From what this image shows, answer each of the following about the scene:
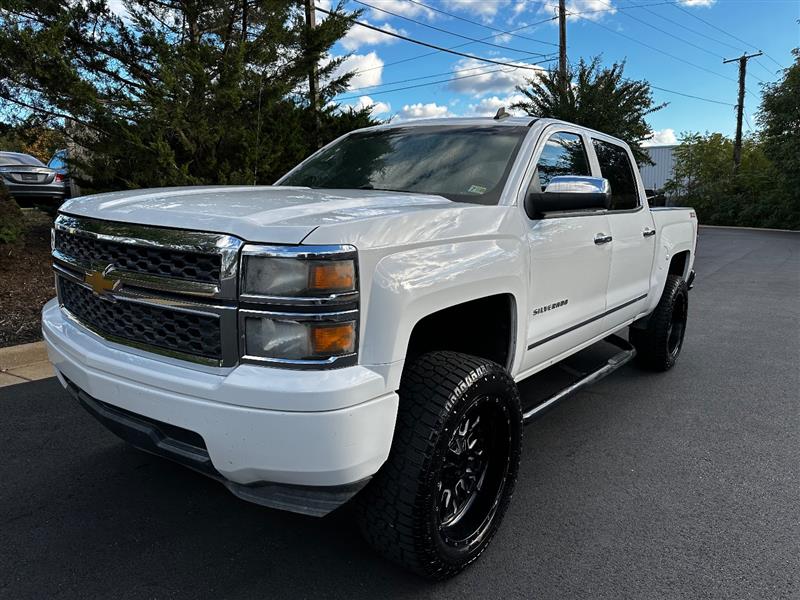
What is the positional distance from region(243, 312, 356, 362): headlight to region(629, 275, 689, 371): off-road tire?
3.73 m

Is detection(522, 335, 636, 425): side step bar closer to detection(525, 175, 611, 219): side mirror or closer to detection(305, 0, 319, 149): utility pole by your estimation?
detection(525, 175, 611, 219): side mirror

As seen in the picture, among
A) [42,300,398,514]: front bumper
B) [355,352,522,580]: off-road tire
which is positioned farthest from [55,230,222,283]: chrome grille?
[355,352,522,580]: off-road tire

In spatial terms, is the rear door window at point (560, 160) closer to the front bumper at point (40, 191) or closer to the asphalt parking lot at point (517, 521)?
the asphalt parking lot at point (517, 521)

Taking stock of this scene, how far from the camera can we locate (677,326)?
5.38m

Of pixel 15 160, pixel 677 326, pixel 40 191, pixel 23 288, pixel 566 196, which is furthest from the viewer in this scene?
pixel 15 160

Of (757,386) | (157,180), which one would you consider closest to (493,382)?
(757,386)

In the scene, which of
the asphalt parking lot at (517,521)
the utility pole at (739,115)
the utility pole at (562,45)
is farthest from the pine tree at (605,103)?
the asphalt parking lot at (517,521)

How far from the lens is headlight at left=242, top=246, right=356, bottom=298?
1.89 metres

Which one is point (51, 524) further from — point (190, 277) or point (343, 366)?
point (343, 366)

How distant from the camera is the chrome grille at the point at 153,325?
2.04 metres

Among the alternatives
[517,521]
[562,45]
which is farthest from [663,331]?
[562,45]

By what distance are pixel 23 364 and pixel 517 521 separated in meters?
4.19

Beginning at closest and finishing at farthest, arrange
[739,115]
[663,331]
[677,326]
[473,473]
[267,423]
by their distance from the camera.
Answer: [267,423] < [473,473] < [663,331] < [677,326] < [739,115]

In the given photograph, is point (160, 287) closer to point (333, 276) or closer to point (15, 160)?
point (333, 276)
